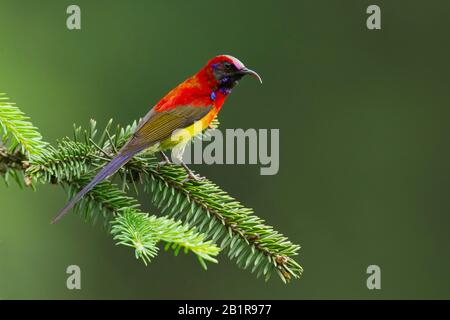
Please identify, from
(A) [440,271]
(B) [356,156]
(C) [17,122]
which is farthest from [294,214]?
(C) [17,122]

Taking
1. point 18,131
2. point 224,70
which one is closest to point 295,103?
point 224,70

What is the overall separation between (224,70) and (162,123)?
68 cm

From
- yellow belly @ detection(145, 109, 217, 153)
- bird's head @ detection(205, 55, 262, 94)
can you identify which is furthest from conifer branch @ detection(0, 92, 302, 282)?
bird's head @ detection(205, 55, 262, 94)

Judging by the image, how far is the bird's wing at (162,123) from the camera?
13.0ft

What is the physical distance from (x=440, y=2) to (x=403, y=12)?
0.61 metres

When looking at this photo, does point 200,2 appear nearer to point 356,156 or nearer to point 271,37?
point 271,37

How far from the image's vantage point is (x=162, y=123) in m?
4.30

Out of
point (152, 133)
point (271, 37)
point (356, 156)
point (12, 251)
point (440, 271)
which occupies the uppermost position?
point (271, 37)

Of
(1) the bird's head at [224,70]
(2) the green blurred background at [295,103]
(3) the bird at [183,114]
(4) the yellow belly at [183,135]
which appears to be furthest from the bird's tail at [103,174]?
(2) the green blurred background at [295,103]

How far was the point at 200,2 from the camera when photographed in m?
8.73

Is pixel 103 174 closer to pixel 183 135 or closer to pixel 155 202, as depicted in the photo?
pixel 155 202

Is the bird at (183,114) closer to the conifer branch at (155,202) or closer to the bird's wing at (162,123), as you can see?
the bird's wing at (162,123)

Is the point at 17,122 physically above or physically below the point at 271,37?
below

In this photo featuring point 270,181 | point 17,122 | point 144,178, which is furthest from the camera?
point 270,181
